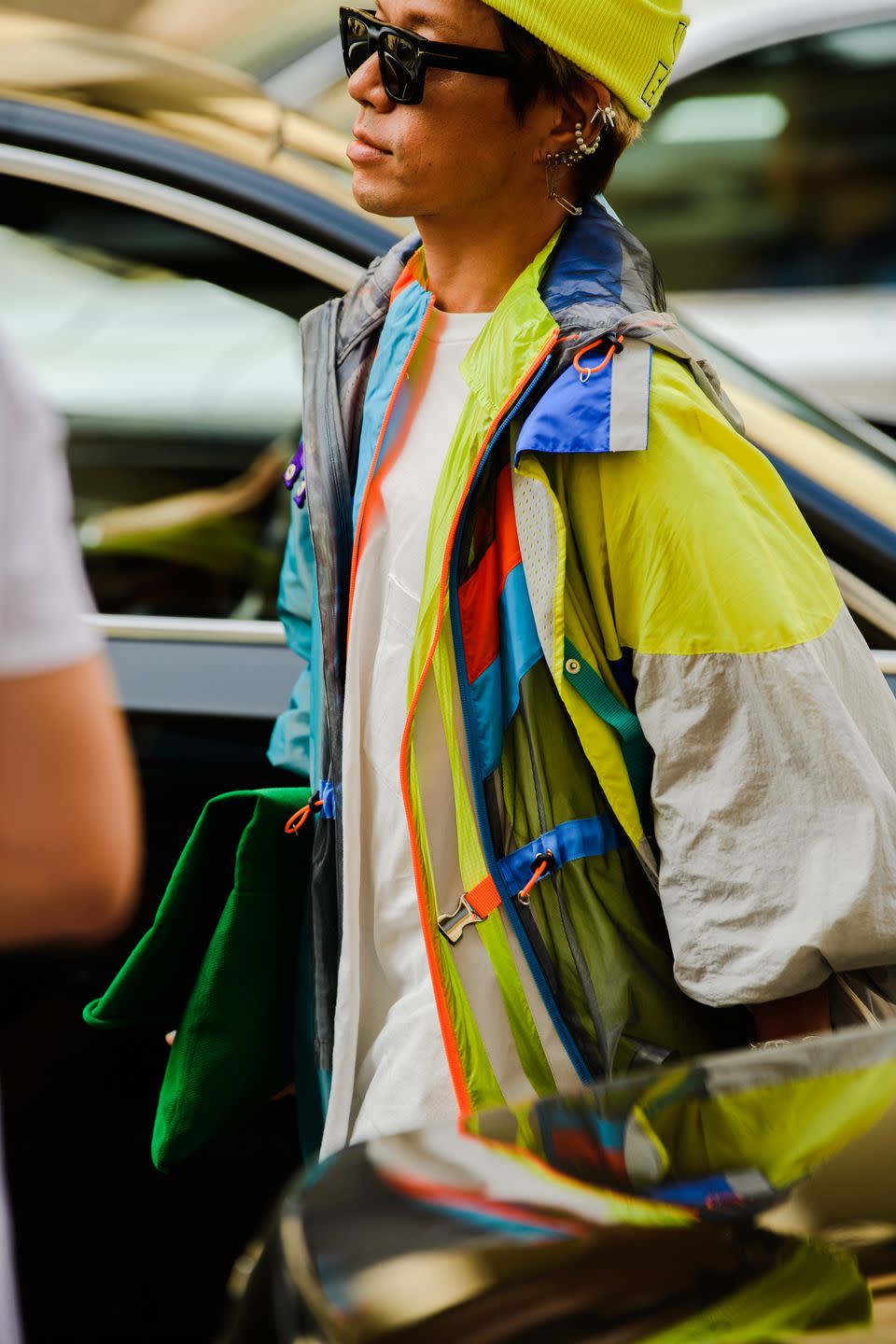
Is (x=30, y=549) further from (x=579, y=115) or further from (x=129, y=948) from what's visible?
(x=129, y=948)

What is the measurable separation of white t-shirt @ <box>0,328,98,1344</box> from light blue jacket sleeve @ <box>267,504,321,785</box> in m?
0.95

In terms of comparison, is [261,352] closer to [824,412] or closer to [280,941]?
[824,412]

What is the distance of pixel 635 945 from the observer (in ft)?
5.09

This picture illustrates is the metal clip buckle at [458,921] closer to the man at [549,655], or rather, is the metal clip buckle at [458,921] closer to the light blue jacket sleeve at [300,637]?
the man at [549,655]

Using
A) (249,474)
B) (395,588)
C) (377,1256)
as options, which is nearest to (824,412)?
(395,588)

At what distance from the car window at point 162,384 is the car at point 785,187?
2971mm

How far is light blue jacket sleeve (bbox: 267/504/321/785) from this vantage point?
188cm

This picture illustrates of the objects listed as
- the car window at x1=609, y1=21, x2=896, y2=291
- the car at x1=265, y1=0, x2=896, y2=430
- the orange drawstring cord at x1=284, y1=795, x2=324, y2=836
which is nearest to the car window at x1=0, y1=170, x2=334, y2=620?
Result: the orange drawstring cord at x1=284, y1=795, x2=324, y2=836

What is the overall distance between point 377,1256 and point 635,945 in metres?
0.50

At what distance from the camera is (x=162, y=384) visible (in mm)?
3801

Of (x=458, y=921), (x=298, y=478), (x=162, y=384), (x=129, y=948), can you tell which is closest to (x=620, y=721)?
(x=458, y=921)

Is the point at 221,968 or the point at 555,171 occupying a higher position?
the point at 555,171

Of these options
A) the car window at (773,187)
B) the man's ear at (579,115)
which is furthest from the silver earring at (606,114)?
the car window at (773,187)

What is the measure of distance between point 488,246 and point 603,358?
0.30 meters
